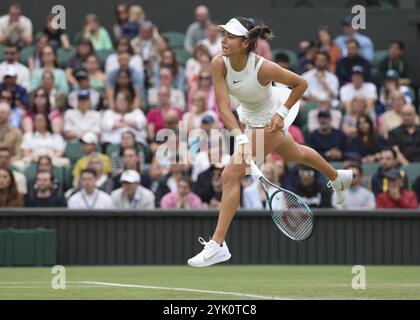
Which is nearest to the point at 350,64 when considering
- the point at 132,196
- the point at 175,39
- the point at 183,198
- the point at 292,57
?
the point at 292,57

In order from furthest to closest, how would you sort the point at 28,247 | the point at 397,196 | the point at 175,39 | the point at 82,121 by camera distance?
the point at 175,39 < the point at 82,121 < the point at 397,196 < the point at 28,247

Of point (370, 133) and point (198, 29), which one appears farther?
point (198, 29)

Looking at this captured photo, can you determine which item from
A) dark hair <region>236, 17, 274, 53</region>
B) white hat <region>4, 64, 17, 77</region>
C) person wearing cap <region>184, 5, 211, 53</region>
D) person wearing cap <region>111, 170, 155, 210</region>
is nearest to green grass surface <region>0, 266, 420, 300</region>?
person wearing cap <region>111, 170, 155, 210</region>

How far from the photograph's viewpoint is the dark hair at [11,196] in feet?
49.5

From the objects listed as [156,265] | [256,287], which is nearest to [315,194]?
[156,265]

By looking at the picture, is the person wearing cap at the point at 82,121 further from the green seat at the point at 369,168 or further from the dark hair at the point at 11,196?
the green seat at the point at 369,168

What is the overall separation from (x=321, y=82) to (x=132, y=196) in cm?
398

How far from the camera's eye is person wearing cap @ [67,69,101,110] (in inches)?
683

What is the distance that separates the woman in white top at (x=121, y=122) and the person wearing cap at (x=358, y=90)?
295cm

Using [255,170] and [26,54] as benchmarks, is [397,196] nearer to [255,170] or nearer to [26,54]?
[255,170]

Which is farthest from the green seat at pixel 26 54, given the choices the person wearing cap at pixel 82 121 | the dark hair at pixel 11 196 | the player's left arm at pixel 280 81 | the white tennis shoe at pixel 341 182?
the player's left arm at pixel 280 81

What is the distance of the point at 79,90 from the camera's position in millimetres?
17453

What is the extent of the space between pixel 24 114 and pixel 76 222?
2.55 m

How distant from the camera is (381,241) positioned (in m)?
15.3
